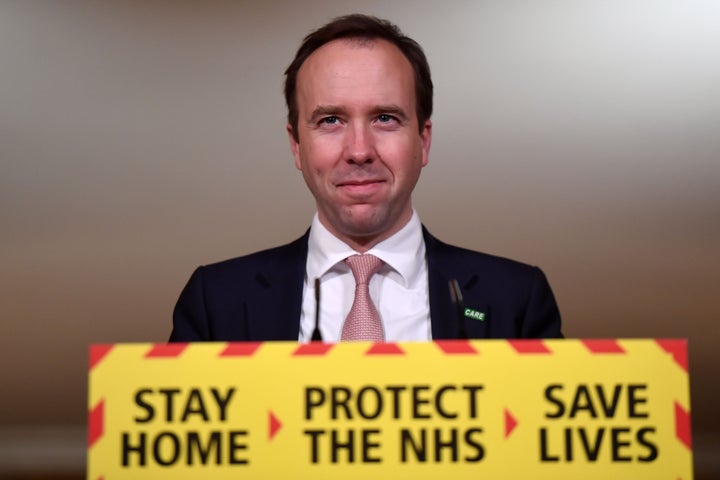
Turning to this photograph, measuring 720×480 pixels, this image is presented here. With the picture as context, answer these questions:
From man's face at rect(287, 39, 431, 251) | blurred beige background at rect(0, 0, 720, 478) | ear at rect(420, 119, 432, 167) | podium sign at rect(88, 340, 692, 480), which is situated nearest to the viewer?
podium sign at rect(88, 340, 692, 480)

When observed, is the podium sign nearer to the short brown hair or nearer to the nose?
the nose

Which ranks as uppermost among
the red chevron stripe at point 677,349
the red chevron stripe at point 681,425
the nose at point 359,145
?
the nose at point 359,145

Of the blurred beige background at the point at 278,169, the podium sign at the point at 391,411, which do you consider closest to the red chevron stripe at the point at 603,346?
the podium sign at the point at 391,411

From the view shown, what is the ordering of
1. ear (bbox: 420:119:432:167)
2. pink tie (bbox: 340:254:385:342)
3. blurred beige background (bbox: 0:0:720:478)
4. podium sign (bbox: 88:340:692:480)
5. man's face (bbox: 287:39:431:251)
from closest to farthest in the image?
podium sign (bbox: 88:340:692:480) → pink tie (bbox: 340:254:385:342) → man's face (bbox: 287:39:431:251) → ear (bbox: 420:119:432:167) → blurred beige background (bbox: 0:0:720:478)

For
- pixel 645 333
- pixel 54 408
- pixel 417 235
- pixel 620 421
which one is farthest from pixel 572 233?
pixel 620 421

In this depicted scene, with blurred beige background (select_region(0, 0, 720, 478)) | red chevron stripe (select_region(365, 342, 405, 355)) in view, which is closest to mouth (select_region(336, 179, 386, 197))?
red chevron stripe (select_region(365, 342, 405, 355))

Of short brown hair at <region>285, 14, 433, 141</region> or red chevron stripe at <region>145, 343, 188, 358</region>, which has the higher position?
short brown hair at <region>285, 14, 433, 141</region>

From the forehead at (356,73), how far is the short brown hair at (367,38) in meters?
0.03

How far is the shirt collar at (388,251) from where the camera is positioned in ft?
5.69

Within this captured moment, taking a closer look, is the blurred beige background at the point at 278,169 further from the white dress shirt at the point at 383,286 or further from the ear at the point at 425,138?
the white dress shirt at the point at 383,286

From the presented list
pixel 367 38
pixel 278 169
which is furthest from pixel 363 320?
pixel 278 169

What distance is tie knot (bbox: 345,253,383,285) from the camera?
1.71 metres

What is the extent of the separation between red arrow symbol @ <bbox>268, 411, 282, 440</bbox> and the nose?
800 mm

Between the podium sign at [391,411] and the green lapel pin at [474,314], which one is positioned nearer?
the podium sign at [391,411]
